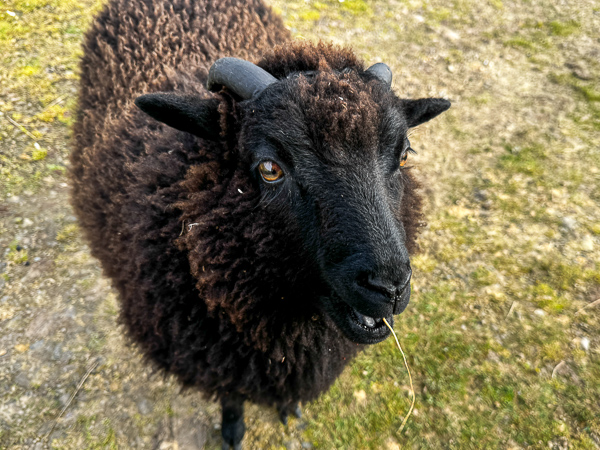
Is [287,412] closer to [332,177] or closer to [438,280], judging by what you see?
[438,280]

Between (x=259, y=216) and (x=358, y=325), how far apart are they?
82 cm

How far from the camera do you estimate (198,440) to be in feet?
11.6

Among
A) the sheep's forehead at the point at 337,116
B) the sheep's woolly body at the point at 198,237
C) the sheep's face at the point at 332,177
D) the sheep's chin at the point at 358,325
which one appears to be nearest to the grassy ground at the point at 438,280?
the sheep's woolly body at the point at 198,237

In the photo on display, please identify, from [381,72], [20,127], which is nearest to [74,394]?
[381,72]

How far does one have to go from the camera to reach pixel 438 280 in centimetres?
466

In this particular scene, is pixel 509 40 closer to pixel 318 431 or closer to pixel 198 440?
pixel 318 431

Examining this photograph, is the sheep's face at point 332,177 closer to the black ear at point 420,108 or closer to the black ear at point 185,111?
the black ear at point 185,111

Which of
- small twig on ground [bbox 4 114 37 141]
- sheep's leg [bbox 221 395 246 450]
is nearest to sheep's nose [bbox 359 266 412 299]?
sheep's leg [bbox 221 395 246 450]

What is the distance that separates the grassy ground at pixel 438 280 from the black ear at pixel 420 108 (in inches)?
95.2

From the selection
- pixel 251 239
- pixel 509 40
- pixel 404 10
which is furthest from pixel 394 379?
pixel 404 10

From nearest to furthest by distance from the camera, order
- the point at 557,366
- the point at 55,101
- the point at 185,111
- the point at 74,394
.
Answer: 1. the point at 185,111
2. the point at 74,394
3. the point at 557,366
4. the point at 55,101

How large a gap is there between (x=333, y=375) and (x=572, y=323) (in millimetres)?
2875

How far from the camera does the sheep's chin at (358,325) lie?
7.01 feet

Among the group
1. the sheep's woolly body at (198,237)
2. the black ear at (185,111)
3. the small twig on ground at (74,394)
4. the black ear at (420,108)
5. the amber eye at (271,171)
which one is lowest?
the small twig on ground at (74,394)
